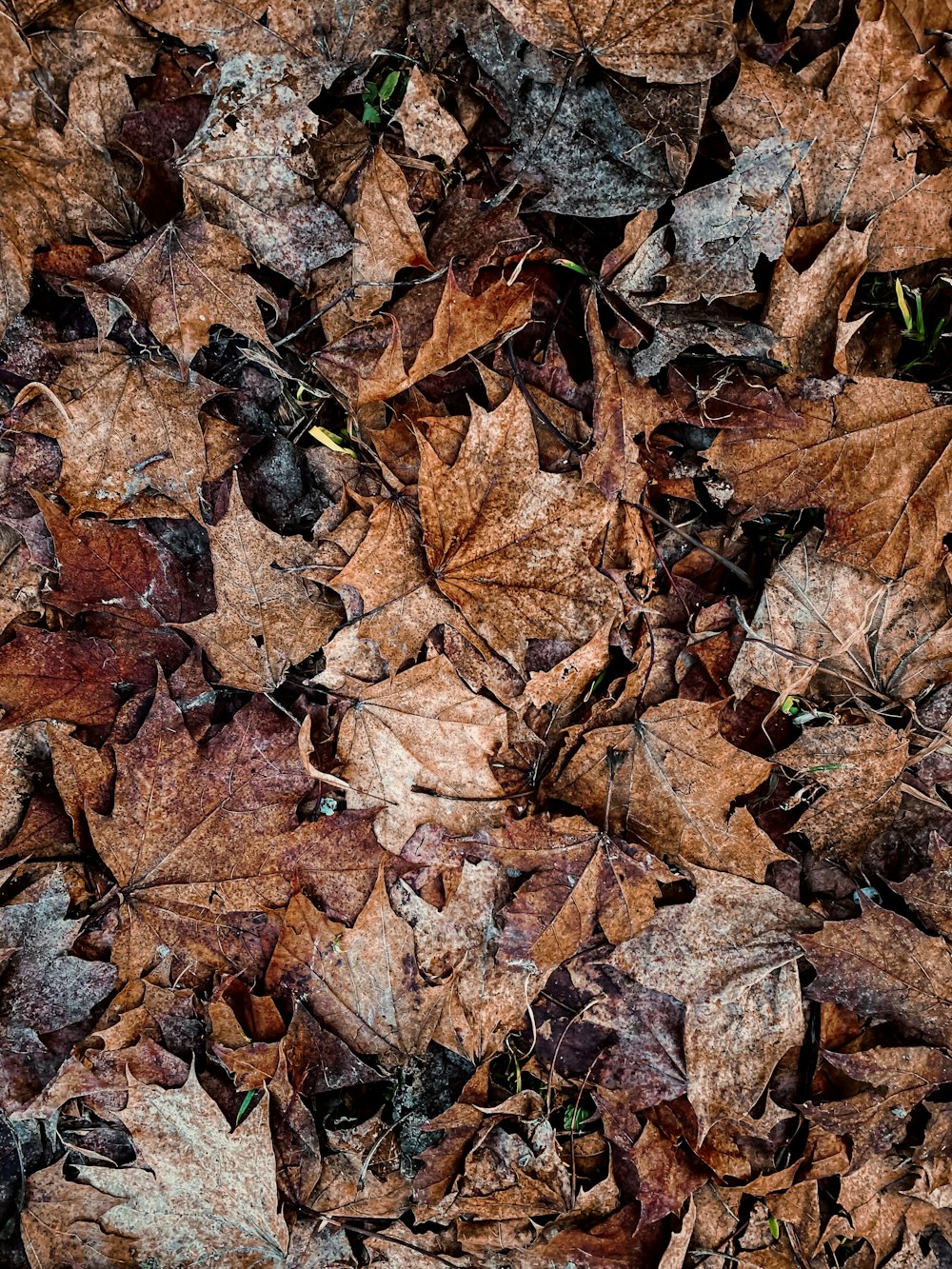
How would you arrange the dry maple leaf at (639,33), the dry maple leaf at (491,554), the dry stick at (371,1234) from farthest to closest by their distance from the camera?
A: 1. the dry stick at (371,1234)
2. the dry maple leaf at (491,554)
3. the dry maple leaf at (639,33)

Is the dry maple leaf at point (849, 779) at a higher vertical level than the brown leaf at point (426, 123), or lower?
lower

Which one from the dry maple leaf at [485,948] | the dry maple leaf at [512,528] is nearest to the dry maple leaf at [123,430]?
the dry maple leaf at [512,528]

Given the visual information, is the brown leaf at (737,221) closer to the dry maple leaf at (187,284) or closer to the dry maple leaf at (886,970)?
the dry maple leaf at (187,284)

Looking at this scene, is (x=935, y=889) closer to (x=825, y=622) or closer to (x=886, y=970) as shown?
(x=886, y=970)

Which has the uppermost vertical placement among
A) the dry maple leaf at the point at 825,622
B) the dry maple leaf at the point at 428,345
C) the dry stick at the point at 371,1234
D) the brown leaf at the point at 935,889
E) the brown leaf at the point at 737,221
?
the brown leaf at the point at 737,221

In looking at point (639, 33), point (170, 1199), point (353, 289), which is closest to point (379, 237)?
point (353, 289)

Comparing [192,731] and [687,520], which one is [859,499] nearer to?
[687,520]
